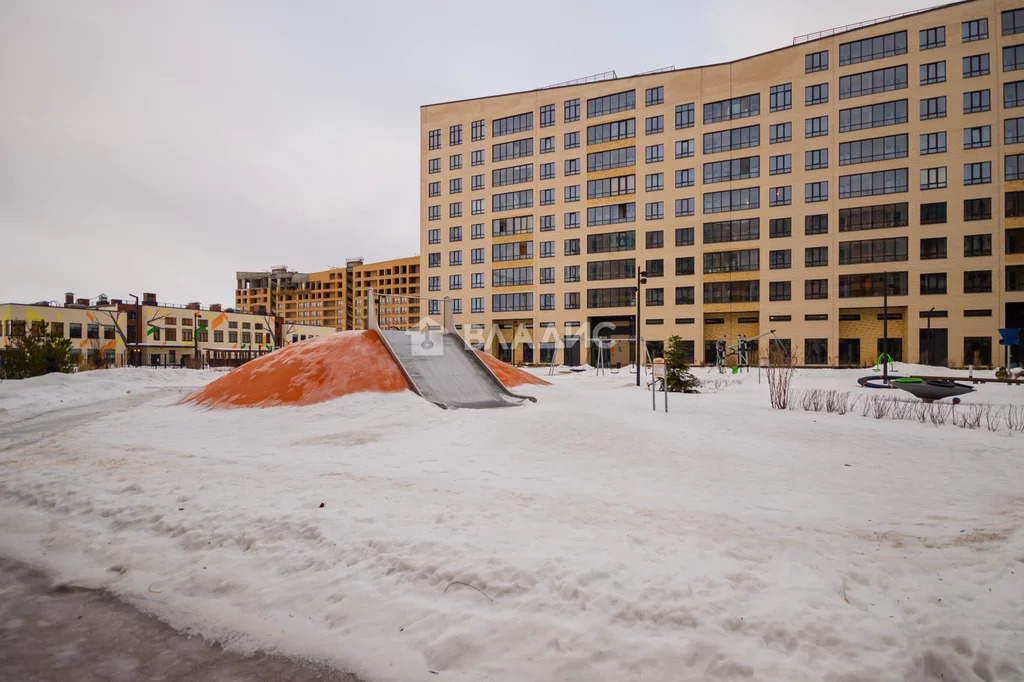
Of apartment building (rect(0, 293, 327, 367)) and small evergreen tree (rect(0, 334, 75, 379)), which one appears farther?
apartment building (rect(0, 293, 327, 367))

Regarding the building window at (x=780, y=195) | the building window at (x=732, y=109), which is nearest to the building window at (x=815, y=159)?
the building window at (x=780, y=195)

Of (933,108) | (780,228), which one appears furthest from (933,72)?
(780,228)

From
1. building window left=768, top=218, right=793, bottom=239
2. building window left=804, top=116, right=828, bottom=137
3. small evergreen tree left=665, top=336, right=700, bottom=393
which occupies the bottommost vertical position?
small evergreen tree left=665, top=336, right=700, bottom=393

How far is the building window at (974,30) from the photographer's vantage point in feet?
151

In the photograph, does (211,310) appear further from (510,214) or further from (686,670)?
(686,670)

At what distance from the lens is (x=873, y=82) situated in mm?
49188

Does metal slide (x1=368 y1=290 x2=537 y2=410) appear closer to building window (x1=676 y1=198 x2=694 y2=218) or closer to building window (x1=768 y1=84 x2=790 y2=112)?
building window (x1=676 y1=198 x2=694 y2=218)

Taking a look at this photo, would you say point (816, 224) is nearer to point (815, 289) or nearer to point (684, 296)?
point (815, 289)

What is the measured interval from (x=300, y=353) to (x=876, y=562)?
17805 mm

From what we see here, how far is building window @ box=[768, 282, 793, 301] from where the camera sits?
51.3 m

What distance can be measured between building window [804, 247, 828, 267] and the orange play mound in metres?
43.7

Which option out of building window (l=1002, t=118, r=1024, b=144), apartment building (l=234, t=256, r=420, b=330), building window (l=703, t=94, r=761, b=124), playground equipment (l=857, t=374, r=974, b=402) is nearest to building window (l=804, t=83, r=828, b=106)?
building window (l=703, t=94, r=761, b=124)

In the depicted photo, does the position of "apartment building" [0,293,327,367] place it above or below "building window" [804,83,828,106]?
below

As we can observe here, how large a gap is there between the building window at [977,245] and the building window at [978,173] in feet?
16.6
